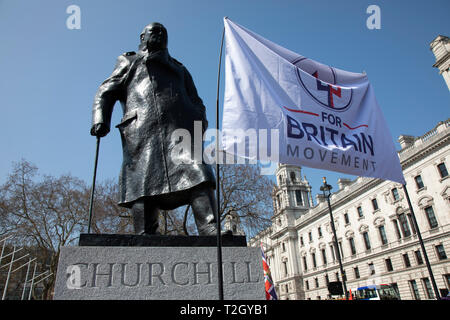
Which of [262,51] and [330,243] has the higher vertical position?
[330,243]

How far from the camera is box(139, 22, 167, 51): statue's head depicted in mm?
3814

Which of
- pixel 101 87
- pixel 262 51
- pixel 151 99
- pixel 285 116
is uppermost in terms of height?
pixel 262 51

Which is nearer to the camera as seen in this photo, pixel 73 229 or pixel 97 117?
pixel 97 117

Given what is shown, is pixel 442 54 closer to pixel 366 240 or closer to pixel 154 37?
pixel 366 240

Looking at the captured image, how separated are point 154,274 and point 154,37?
2694mm

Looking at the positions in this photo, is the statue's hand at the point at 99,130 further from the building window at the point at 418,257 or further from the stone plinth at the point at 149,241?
the building window at the point at 418,257

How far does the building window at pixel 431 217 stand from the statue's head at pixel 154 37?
3596 centimetres

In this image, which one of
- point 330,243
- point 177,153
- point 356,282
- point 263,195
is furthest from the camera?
A: point 330,243

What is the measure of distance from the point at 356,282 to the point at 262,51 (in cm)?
4694

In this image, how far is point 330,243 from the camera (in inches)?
1946

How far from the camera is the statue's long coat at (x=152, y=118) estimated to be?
10.7ft

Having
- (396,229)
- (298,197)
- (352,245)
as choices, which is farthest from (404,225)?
(298,197)
